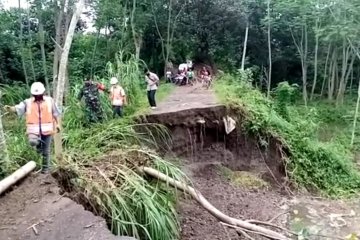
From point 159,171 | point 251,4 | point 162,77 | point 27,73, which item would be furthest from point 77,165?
point 251,4

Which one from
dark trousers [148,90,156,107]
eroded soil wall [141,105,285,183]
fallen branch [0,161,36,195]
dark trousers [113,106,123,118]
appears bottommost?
eroded soil wall [141,105,285,183]

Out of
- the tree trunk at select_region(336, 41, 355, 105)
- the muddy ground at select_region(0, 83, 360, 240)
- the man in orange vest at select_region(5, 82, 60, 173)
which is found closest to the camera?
the man in orange vest at select_region(5, 82, 60, 173)

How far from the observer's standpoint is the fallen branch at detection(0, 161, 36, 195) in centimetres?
520

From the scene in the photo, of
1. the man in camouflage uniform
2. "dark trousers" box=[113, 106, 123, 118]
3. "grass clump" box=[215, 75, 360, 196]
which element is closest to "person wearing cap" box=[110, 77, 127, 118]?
"dark trousers" box=[113, 106, 123, 118]

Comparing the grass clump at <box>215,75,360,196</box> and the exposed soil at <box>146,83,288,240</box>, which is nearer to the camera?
the exposed soil at <box>146,83,288,240</box>

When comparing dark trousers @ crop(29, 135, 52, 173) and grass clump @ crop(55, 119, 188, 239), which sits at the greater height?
dark trousers @ crop(29, 135, 52, 173)

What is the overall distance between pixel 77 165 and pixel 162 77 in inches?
565

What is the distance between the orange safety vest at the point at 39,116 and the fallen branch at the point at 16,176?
16.4 inches

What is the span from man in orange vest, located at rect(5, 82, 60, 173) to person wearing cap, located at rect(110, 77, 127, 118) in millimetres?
2954

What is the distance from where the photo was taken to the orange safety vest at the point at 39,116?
580 centimetres

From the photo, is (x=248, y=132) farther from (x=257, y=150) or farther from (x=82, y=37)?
(x=82, y=37)

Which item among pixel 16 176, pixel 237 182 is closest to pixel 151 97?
pixel 237 182

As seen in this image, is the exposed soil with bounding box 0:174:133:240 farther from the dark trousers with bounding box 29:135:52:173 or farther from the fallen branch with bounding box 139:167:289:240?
the fallen branch with bounding box 139:167:289:240

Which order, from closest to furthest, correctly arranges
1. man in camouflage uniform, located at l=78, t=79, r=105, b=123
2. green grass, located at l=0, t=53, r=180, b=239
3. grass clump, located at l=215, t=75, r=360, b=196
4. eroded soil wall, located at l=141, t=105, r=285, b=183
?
1. green grass, located at l=0, t=53, r=180, b=239
2. man in camouflage uniform, located at l=78, t=79, r=105, b=123
3. eroded soil wall, located at l=141, t=105, r=285, b=183
4. grass clump, located at l=215, t=75, r=360, b=196
